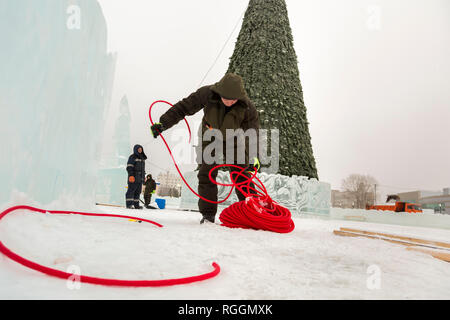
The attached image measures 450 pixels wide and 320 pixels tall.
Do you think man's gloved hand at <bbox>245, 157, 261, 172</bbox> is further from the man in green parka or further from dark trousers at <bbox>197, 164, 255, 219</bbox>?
dark trousers at <bbox>197, 164, 255, 219</bbox>

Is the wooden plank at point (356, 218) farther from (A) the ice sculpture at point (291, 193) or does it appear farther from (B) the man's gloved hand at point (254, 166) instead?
(B) the man's gloved hand at point (254, 166)

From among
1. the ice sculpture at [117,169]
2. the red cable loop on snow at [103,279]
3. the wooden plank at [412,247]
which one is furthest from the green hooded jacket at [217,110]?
the ice sculpture at [117,169]

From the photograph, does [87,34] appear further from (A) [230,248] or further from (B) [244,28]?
(B) [244,28]

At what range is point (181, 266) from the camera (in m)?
1.10

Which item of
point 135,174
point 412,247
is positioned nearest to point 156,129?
point 412,247

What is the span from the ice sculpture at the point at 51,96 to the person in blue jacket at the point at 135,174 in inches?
92.5

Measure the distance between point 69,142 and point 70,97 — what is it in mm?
364

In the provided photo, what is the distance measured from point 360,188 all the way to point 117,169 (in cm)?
1622

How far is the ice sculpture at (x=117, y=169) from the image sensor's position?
23.3ft

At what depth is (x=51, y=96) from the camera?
1848mm

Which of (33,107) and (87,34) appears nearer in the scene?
(33,107)

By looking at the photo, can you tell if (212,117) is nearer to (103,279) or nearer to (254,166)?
(254,166)

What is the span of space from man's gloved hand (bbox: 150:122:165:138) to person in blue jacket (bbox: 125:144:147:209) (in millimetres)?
2666
